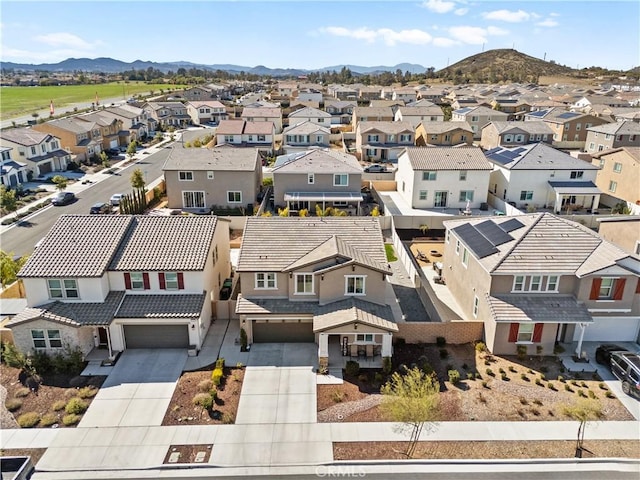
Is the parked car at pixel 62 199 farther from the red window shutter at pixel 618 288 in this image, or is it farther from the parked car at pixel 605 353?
the red window shutter at pixel 618 288

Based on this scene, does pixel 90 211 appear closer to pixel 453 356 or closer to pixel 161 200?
pixel 161 200

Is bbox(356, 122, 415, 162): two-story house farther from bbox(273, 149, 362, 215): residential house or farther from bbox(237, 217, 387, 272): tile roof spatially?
bbox(237, 217, 387, 272): tile roof

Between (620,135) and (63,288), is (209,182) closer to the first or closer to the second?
(63,288)

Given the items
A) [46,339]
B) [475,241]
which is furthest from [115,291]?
[475,241]

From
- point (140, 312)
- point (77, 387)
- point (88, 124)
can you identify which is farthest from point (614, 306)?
point (88, 124)

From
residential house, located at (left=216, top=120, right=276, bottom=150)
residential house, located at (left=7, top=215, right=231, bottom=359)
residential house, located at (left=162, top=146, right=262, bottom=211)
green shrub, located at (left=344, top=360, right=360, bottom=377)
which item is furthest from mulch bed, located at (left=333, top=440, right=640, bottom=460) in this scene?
residential house, located at (left=216, top=120, right=276, bottom=150)
